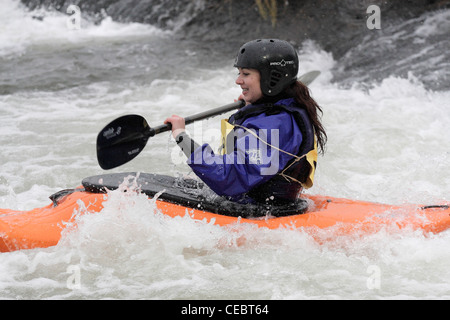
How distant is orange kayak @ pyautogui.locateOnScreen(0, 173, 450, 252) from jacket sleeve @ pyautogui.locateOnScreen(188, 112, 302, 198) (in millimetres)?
279

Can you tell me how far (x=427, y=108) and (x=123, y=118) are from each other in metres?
4.32

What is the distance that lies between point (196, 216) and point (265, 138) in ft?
2.04

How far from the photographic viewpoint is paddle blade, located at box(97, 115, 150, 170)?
3.71m

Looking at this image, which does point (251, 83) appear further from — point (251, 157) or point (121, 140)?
point (121, 140)

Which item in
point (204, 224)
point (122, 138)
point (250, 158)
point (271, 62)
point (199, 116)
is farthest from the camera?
point (199, 116)

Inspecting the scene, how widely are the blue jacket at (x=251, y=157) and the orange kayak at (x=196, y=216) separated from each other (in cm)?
27

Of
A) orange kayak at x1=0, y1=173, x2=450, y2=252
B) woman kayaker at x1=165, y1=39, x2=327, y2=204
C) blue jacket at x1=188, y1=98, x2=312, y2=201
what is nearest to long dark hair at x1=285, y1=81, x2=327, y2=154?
woman kayaker at x1=165, y1=39, x2=327, y2=204

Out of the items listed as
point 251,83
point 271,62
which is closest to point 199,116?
point 251,83

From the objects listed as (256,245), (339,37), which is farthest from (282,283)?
(339,37)

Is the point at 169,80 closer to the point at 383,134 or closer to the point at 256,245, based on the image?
the point at 383,134

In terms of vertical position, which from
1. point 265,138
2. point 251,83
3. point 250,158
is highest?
point 251,83

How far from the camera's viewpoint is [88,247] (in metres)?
3.77

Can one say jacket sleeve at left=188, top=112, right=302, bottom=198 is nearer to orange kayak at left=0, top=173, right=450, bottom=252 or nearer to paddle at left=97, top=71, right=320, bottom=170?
orange kayak at left=0, top=173, right=450, bottom=252

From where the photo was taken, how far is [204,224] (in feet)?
12.0
